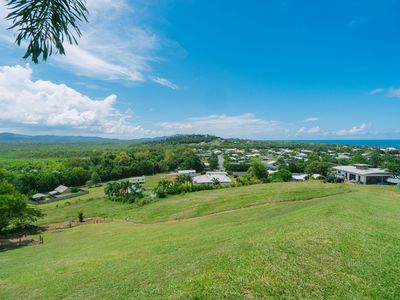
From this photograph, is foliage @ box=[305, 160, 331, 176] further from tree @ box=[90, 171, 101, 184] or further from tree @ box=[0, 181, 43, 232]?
tree @ box=[90, 171, 101, 184]

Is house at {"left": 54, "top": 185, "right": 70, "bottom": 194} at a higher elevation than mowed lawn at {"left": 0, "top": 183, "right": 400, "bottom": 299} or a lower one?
lower

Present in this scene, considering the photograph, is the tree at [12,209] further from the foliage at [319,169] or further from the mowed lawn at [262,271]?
the foliage at [319,169]

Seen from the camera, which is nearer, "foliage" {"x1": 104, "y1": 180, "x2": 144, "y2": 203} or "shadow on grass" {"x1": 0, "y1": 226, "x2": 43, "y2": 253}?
"shadow on grass" {"x1": 0, "y1": 226, "x2": 43, "y2": 253}

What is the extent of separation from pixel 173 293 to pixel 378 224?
1082 cm

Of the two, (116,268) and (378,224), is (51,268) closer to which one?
(116,268)

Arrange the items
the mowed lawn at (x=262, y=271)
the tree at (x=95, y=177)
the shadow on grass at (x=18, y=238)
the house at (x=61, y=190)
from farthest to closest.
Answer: the tree at (x=95, y=177) → the house at (x=61, y=190) → the shadow on grass at (x=18, y=238) → the mowed lawn at (x=262, y=271)

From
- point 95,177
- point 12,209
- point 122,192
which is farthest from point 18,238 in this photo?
point 95,177

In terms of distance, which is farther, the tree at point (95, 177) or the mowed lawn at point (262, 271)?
the tree at point (95, 177)

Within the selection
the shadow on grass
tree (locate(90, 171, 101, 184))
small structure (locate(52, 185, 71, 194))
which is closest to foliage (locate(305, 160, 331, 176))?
the shadow on grass

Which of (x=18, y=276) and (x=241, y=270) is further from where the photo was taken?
(x=18, y=276)

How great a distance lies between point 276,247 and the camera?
7.49m

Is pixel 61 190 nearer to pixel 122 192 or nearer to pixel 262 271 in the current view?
pixel 122 192

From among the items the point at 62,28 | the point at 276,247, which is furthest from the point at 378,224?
the point at 62,28

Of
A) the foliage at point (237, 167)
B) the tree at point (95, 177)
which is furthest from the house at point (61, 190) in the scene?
the foliage at point (237, 167)
